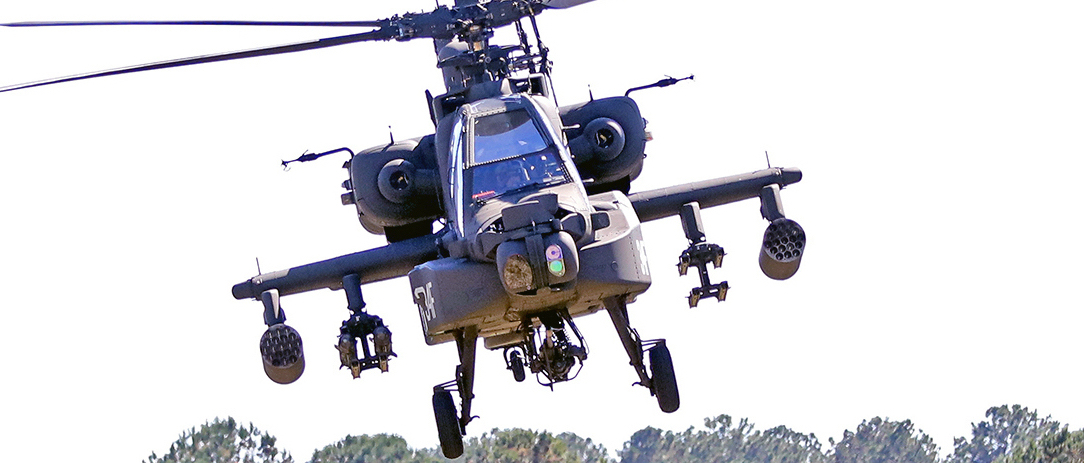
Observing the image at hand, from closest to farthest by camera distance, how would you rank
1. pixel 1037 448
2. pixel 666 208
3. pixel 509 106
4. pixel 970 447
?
pixel 509 106
pixel 666 208
pixel 1037 448
pixel 970 447

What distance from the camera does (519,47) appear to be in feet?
59.5

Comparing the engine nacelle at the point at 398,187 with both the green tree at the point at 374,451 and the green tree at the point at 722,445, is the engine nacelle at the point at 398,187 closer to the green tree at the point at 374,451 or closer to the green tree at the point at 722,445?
the green tree at the point at 374,451

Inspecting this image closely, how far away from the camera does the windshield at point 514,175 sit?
15.1 meters

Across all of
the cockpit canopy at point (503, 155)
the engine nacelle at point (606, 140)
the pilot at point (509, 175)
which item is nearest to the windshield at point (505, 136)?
the cockpit canopy at point (503, 155)

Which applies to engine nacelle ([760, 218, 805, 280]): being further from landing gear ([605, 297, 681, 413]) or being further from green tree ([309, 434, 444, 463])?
green tree ([309, 434, 444, 463])

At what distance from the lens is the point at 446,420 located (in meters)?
15.4

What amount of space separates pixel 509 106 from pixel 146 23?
3062mm

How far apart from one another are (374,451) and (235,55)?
18.5m

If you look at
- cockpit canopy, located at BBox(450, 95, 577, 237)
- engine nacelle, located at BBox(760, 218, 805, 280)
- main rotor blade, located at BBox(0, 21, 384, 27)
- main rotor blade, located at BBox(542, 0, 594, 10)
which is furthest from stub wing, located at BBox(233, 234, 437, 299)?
engine nacelle, located at BBox(760, 218, 805, 280)

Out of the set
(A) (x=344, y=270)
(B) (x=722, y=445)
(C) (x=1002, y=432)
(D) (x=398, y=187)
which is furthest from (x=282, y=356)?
(C) (x=1002, y=432)

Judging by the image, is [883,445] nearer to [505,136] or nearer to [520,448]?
[520,448]

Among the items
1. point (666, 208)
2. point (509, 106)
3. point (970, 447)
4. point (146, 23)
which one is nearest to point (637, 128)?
point (666, 208)

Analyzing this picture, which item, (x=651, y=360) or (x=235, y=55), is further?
(x=235, y=55)

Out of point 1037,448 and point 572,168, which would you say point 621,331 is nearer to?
point 572,168
